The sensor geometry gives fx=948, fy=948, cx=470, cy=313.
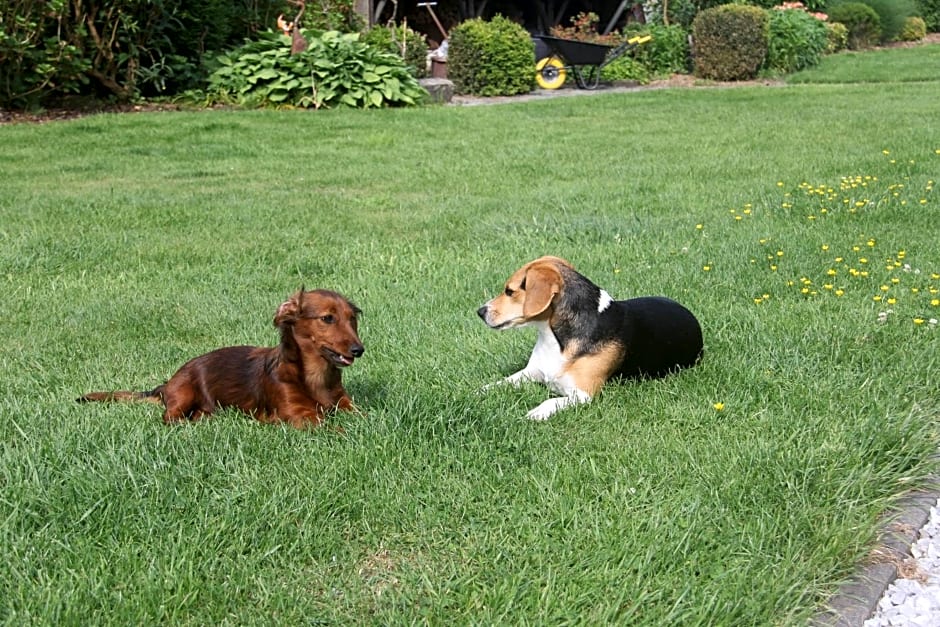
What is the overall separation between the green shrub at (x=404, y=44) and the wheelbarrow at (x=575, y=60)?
7.29ft

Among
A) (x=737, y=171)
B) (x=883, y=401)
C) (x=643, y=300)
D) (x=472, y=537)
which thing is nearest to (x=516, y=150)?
(x=737, y=171)

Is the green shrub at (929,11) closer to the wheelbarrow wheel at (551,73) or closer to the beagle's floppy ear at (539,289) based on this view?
the wheelbarrow wheel at (551,73)

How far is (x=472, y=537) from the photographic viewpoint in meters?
3.03

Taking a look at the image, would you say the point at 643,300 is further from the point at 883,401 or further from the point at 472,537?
the point at 472,537

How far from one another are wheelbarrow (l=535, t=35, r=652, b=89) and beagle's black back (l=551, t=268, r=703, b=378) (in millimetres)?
14137

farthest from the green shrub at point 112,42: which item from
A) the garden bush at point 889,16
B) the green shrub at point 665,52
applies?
the garden bush at point 889,16

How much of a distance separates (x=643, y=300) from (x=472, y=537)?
185cm

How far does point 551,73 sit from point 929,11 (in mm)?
18614

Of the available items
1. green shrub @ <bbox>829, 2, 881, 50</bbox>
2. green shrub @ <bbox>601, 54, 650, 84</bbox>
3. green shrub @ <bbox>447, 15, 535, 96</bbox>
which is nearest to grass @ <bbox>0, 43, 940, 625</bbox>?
green shrub @ <bbox>447, 15, 535, 96</bbox>

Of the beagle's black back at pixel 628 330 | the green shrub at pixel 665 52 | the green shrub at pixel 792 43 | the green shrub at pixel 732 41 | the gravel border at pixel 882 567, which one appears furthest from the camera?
the green shrub at pixel 665 52

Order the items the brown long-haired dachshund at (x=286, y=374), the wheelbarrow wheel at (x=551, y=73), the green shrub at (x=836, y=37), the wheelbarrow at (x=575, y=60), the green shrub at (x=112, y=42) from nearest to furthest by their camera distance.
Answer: the brown long-haired dachshund at (x=286, y=374), the green shrub at (x=112, y=42), the wheelbarrow at (x=575, y=60), the wheelbarrow wheel at (x=551, y=73), the green shrub at (x=836, y=37)

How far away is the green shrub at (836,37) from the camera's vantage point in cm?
2392

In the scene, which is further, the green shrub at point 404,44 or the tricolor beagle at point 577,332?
the green shrub at point 404,44

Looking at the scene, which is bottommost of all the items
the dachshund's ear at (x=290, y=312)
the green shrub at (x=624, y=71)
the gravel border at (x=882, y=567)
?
the green shrub at (x=624, y=71)
